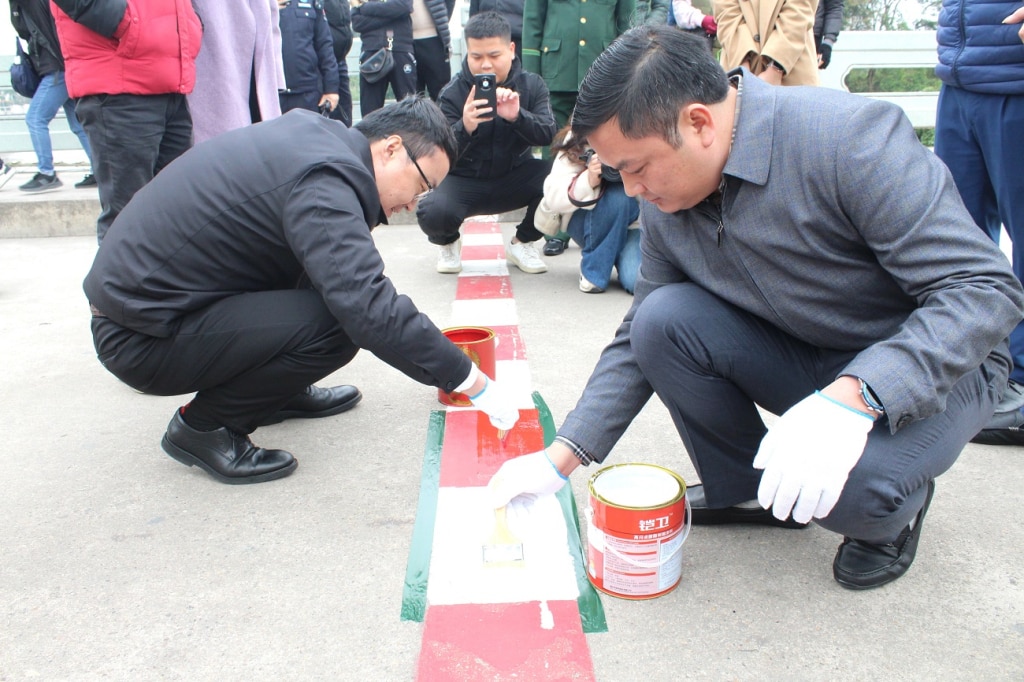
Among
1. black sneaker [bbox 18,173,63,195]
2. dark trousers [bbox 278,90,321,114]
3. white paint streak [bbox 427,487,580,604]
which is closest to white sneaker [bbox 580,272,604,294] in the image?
white paint streak [bbox 427,487,580,604]

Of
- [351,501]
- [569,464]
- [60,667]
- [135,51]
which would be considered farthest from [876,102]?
[135,51]

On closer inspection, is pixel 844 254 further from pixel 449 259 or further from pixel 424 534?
pixel 449 259

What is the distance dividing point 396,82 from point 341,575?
12.9 feet

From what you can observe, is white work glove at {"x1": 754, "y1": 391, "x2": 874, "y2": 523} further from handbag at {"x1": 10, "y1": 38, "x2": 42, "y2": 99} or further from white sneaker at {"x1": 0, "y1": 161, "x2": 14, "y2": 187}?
white sneaker at {"x1": 0, "y1": 161, "x2": 14, "y2": 187}

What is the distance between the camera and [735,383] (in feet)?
5.38

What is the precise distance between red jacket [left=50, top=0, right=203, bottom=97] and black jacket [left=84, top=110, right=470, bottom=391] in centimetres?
87

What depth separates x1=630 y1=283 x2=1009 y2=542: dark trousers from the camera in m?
1.44

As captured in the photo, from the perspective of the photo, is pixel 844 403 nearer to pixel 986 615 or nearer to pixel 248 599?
pixel 986 615

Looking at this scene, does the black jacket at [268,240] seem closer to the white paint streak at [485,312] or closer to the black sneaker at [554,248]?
the white paint streak at [485,312]

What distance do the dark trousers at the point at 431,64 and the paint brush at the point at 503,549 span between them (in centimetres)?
391

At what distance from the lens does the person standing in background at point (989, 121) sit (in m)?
2.14

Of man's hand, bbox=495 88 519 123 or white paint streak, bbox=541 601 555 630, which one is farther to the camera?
man's hand, bbox=495 88 519 123

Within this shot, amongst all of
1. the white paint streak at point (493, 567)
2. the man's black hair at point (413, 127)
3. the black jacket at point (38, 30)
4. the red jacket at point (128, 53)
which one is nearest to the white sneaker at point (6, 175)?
the black jacket at point (38, 30)

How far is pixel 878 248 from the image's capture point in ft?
4.48
